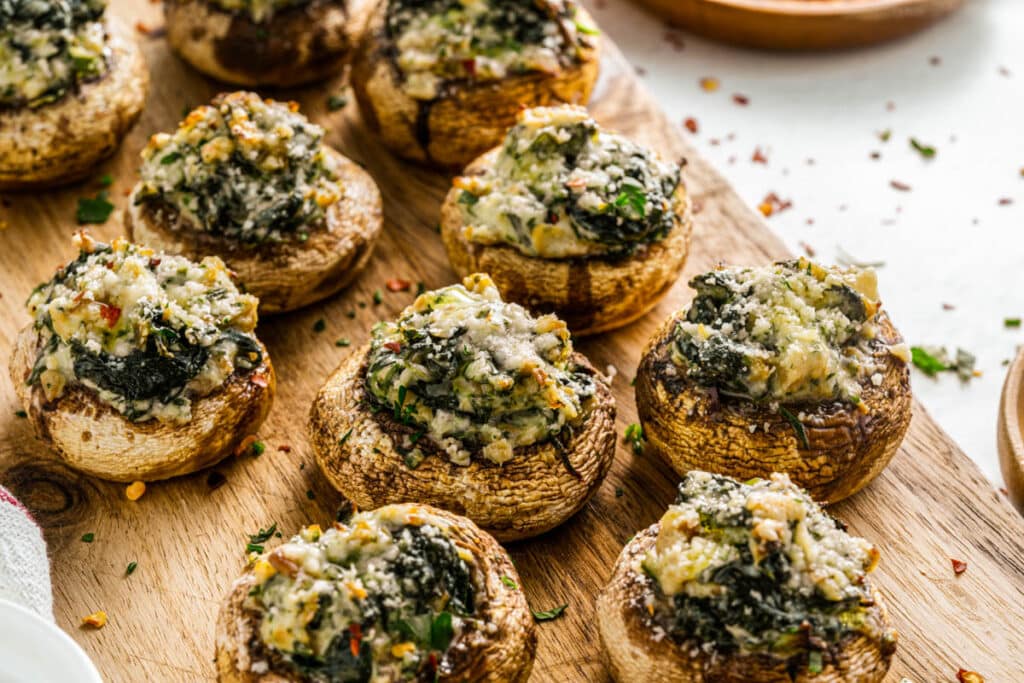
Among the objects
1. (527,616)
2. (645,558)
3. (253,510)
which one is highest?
(645,558)

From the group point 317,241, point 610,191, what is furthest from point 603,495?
point 317,241

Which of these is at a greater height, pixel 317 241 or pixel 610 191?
pixel 610 191

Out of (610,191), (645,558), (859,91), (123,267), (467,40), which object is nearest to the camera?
(645,558)

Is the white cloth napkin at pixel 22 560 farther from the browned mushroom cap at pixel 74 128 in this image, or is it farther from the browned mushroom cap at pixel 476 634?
the browned mushroom cap at pixel 74 128

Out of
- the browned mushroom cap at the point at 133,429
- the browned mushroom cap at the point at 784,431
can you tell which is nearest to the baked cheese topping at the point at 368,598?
the browned mushroom cap at the point at 133,429

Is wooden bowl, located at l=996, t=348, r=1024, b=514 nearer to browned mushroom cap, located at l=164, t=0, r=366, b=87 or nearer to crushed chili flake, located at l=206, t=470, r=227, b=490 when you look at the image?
crushed chili flake, located at l=206, t=470, r=227, b=490

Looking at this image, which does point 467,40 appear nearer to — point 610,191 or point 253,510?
point 610,191
